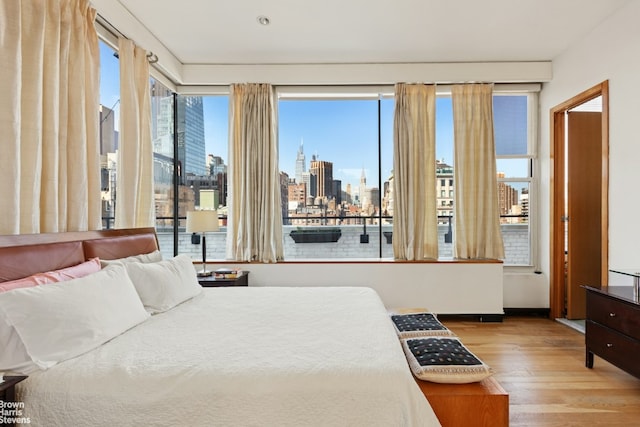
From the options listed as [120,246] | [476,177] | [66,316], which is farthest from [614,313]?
[120,246]

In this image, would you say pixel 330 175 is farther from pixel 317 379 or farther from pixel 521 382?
pixel 317 379

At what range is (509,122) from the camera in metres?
4.23

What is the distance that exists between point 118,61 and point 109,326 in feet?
7.90

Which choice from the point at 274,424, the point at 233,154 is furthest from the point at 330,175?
the point at 274,424

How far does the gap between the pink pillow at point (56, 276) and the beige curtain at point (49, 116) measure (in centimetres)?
31

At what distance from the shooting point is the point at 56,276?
1733 millimetres

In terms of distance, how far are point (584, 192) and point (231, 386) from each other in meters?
4.20

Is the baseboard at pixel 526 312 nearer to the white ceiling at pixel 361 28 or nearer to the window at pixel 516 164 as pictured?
the window at pixel 516 164

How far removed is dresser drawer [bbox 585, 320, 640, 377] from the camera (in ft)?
7.35

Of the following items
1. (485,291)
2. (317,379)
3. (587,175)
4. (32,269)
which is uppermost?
(587,175)

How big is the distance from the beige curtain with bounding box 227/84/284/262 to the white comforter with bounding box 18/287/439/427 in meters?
2.38

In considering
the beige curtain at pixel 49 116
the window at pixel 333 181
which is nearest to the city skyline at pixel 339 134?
the window at pixel 333 181

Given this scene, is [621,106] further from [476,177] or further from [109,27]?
[109,27]

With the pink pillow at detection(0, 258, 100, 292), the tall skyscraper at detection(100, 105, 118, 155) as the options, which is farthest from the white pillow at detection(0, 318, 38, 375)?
the tall skyscraper at detection(100, 105, 118, 155)
